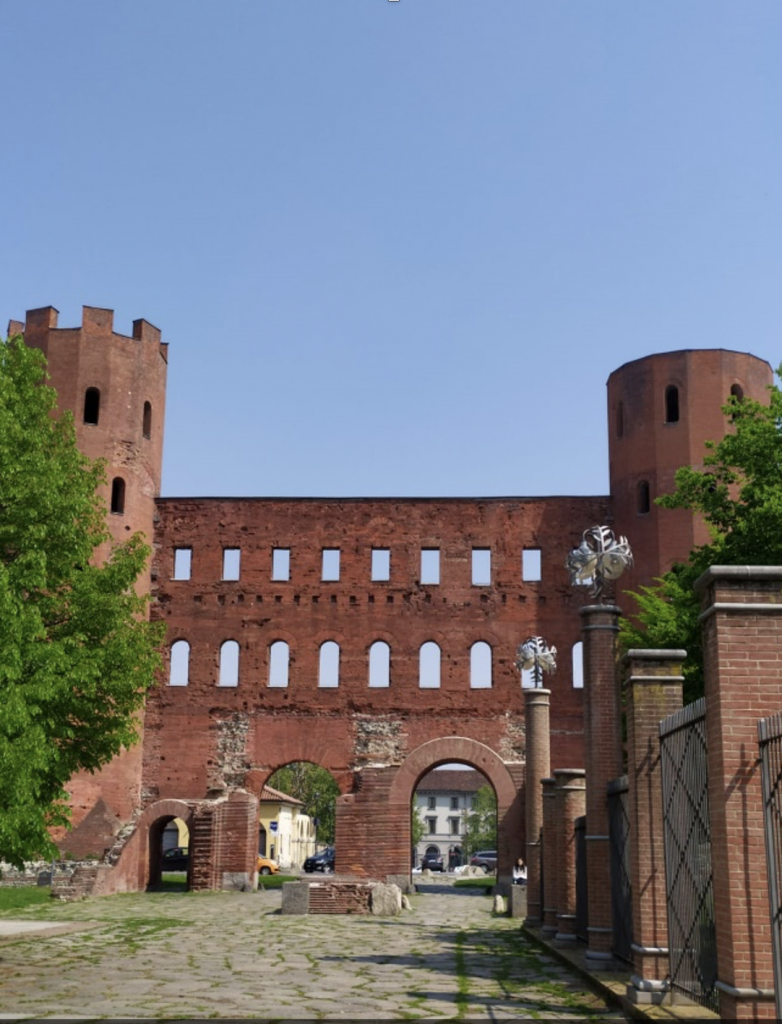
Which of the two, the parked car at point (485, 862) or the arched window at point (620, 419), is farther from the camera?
the parked car at point (485, 862)

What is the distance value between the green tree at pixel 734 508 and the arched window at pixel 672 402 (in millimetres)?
8836

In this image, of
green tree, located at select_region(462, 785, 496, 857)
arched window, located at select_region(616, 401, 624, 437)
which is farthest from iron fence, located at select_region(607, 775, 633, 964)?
green tree, located at select_region(462, 785, 496, 857)

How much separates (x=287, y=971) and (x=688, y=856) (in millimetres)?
5118

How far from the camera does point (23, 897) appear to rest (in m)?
26.2

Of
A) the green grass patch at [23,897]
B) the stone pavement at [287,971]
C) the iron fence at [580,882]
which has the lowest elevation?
the green grass patch at [23,897]

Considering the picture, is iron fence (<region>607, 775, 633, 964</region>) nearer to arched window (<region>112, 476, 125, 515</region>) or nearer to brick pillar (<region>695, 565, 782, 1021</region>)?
brick pillar (<region>695, 565, 782, 1021</region>)

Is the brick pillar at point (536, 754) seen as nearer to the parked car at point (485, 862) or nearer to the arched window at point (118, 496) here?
the arched window at point (118, 496)

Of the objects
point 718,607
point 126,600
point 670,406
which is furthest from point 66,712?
point 670,406

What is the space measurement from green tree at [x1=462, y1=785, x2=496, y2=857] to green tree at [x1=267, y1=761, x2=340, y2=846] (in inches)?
801

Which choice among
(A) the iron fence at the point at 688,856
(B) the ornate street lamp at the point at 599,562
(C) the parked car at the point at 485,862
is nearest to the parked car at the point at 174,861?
(C) the parked car at the point at 485,862

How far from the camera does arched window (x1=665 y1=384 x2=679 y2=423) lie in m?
33.0

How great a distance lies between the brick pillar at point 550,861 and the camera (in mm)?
16078

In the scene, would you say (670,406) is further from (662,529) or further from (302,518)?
(302,518)

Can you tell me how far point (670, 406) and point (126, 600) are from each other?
814 inches
